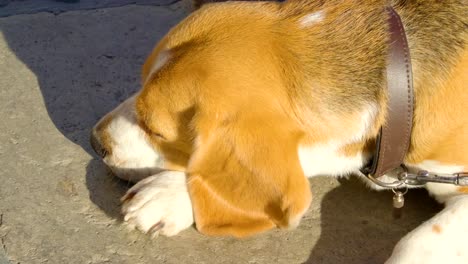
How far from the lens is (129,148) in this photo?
340 centimetres

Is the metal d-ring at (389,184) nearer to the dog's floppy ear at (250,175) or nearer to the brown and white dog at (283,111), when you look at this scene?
the brown and white dog at (283,111)

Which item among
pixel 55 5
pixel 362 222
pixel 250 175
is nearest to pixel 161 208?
pixel 250 175

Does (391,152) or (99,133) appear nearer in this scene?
(391,152)

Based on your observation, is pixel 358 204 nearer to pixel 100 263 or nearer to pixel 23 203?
pixel 100 263

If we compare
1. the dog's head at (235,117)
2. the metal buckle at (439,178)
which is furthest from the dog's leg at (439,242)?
the dog's head at (235,117)

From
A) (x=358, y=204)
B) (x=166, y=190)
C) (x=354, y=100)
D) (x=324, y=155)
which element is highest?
(x=354, y=100)

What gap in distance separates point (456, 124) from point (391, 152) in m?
0.29

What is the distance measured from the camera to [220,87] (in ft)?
9.64

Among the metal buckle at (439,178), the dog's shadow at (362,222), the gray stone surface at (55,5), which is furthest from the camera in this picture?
the gray stone surface at (55,5)

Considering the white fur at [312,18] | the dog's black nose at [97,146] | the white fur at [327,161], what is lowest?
the dog's black nose at [97,146]

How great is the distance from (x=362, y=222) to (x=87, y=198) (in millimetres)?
1282

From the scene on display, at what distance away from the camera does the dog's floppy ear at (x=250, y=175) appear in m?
2.88

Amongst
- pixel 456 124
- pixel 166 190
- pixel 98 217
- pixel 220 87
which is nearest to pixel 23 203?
pixel 98 217

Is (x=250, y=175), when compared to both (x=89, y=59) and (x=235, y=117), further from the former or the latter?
(x=89, y=59)
